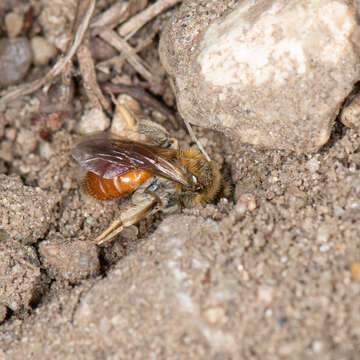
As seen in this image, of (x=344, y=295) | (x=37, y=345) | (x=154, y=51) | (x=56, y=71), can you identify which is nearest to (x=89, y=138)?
(x=56, y=71)

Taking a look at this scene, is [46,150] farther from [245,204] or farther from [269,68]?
[269,68]

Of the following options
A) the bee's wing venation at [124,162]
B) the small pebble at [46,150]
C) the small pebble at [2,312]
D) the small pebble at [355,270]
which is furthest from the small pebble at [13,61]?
the small pebble at [355,270]

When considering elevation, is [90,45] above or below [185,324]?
above

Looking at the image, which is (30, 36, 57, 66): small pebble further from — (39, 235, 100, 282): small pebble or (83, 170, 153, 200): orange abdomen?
(39, 235, 100, 282): small pebble

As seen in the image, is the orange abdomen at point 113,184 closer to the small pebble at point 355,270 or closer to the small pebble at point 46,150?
the small pebble at point 46,150

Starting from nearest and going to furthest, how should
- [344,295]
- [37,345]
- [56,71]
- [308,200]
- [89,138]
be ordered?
[344,295], [37,345], [308,200], [89,138], [56,71]

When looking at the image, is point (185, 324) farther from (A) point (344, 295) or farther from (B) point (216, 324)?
(A) point (344, 295)
